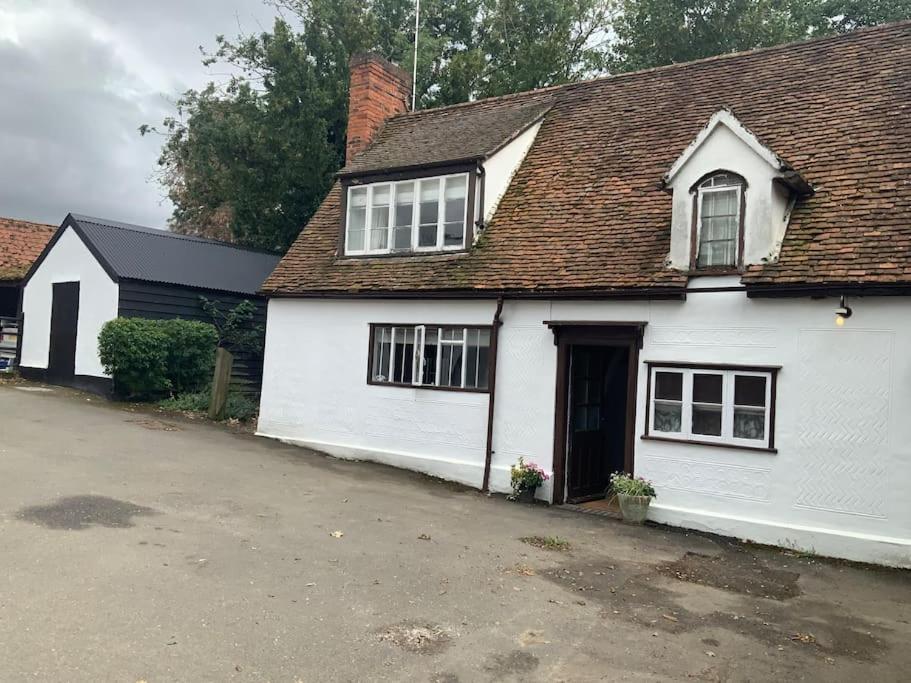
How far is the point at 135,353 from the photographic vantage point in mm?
16266

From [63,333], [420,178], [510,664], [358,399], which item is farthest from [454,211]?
[63,333]

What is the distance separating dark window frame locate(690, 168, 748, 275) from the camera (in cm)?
1036

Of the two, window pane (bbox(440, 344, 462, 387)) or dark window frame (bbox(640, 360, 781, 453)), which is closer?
dark window frame (bbox(640, 360, 781, 453))

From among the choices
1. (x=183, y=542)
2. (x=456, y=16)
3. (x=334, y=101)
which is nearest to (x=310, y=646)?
(x=183, y=542)

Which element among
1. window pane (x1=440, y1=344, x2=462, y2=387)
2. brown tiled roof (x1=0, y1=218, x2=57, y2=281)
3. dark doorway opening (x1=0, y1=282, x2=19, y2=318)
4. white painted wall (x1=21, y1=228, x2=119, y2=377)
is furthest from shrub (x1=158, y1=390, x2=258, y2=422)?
dark doorway opening (x1=0, y1=282, x2=19, y2=318)

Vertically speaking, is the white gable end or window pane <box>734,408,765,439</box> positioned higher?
the white gable end

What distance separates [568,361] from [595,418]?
1.46 m

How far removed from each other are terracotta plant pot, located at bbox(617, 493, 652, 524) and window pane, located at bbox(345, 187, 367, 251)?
285 inches

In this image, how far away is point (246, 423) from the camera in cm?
1655

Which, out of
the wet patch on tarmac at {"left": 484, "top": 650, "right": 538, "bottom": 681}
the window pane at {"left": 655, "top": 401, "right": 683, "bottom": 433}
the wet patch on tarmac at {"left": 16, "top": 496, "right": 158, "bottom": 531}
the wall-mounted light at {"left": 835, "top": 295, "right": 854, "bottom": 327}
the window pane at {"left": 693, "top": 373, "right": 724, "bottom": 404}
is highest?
the wall-mounted light at {"left": 835, "top": 295, "right": 854, "bottom": 327}

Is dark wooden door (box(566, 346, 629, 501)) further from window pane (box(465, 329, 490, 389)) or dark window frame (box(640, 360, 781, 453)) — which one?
window pane (box(465, 329, 490, 389))

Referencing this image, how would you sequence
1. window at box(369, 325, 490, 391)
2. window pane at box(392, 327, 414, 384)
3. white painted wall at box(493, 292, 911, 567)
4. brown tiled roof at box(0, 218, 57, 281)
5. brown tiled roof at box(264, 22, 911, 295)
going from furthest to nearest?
brown tiled roof at box(0, 218, 57, 281), window pane at box(392, 327, 414, 384), window at box(369, 325, 490, 391), brown tiled roof at box(264, 22, 911, 295), white painted wall at box(493, 292, 911, 567)

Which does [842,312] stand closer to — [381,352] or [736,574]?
[736,574]

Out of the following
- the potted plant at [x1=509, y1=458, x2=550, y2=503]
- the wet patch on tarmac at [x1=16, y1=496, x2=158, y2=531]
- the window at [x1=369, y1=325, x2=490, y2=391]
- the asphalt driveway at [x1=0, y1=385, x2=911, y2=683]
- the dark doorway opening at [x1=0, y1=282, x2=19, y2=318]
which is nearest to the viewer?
the asphalt driveway at [x1=0, y1=385, x2=911, y2=683]
